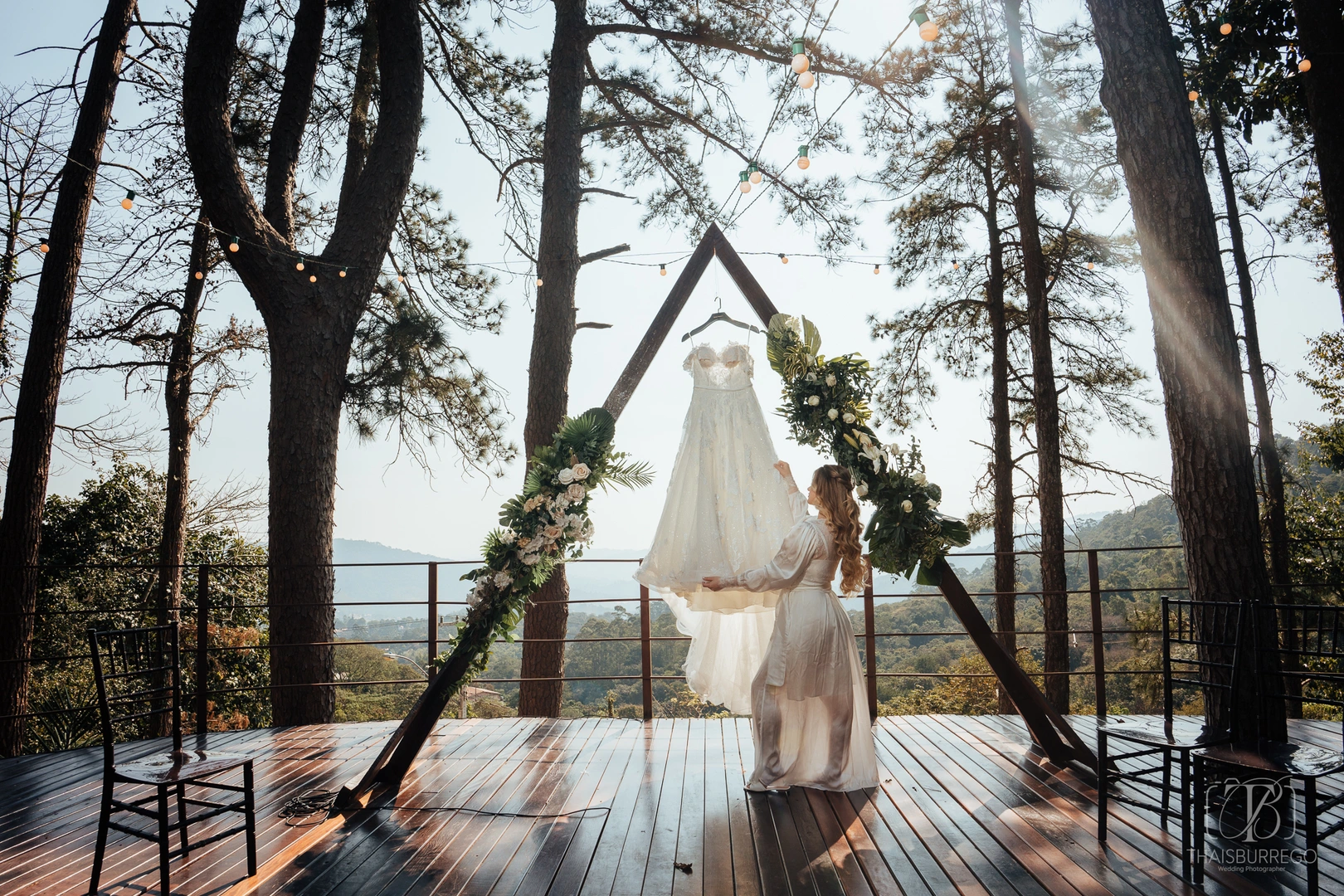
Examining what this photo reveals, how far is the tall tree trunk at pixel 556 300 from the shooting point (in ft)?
21.4

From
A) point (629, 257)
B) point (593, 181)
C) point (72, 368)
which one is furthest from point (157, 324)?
point (629, 257)

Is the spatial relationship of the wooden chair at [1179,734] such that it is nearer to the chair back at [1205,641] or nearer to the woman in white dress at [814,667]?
the chair back at [1205,641]

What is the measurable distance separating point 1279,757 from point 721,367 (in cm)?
298

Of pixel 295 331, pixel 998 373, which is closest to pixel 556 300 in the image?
pixel 295 331

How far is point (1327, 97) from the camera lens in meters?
4.76

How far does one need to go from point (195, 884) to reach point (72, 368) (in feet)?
26.8

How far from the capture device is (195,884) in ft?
9.46

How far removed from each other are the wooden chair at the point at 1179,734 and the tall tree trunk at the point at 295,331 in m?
4.99

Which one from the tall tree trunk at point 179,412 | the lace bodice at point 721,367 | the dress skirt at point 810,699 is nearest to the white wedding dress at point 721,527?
the lace bodice at point 721,367

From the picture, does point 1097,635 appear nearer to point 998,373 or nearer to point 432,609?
point 432,609

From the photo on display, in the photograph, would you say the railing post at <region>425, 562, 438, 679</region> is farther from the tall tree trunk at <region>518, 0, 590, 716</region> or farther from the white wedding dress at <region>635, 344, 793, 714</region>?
the white wedding dress at <region>635, 344, 793, 714</region>

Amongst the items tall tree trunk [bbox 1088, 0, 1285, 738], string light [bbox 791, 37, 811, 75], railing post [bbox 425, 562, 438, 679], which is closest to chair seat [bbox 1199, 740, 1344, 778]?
tall tree trunk [bbox 1088, 0, 1285, 738]

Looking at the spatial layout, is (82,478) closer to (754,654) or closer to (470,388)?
(470,388)

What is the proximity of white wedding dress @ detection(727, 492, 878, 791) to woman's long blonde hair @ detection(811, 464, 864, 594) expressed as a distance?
0.19 ft
